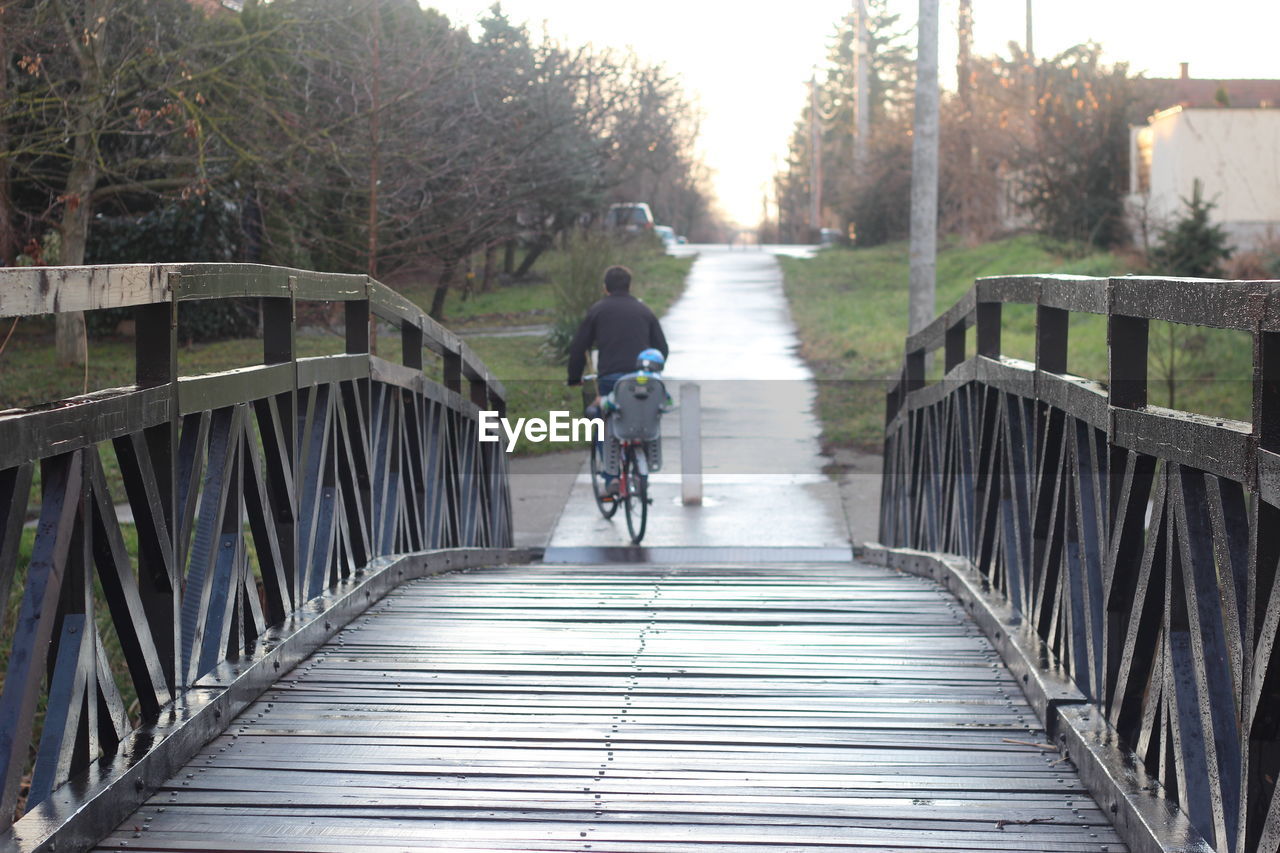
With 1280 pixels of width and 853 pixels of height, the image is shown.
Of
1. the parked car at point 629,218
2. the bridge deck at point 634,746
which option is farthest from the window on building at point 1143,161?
the bridge deck at point 634,746

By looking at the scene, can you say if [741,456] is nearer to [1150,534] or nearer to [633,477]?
[633,477]

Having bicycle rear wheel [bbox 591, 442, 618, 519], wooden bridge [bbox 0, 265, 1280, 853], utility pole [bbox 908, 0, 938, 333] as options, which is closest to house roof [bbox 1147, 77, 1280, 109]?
utility pole [bbox 908, 0, 938, 333]

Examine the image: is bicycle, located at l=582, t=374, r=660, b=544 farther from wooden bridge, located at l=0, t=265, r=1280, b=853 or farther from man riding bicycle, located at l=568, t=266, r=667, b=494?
wooden bridge, located at l=0, t=265, r=1280, b=853

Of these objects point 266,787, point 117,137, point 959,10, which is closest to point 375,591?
point 266,787

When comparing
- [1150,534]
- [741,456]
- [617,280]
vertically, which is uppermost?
[617,280]

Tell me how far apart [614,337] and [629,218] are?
33036 mm

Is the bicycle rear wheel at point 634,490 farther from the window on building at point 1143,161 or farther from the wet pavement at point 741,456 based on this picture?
the window on building at point 1143,161

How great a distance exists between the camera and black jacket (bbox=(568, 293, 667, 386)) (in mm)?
9922

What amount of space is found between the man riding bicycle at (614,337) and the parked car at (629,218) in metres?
26.5

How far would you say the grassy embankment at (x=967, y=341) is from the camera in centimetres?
Answer: 1520

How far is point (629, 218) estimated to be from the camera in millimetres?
42500

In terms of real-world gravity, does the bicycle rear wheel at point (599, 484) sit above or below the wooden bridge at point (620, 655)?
below

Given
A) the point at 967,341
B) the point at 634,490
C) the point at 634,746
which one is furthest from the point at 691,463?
the point at 967,341

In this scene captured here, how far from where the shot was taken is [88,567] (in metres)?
2.96
